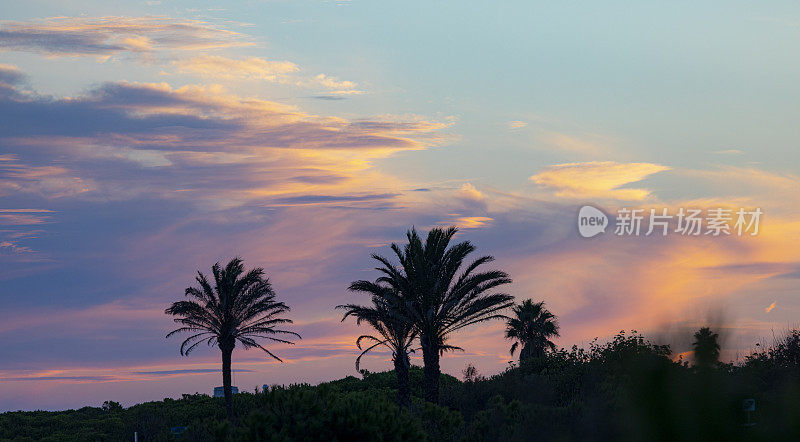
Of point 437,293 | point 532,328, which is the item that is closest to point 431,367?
point 437,293

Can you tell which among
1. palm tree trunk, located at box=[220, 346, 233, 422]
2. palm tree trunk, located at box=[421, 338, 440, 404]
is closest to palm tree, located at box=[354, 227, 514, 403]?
palm tree trunk, located at box=[421, 338, 440, 404]

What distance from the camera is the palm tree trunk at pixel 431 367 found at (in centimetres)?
3719

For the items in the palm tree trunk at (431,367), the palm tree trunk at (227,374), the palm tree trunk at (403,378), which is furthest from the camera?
the palm tree trunk at (227,374)

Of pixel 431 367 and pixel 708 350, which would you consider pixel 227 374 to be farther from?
pixel 708 350

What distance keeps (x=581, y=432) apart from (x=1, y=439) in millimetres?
44449

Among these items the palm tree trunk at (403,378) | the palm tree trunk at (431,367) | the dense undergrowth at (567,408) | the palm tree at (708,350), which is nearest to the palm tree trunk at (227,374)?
the dense undergrowth at (567,408)

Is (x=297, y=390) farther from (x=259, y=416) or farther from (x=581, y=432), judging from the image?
(x=581, y=432)

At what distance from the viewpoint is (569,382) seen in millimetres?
41281

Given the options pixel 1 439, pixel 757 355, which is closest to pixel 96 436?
pixel 1 439

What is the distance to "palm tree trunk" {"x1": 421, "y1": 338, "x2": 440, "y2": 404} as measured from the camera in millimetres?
37188

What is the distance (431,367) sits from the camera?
37219 millimetres

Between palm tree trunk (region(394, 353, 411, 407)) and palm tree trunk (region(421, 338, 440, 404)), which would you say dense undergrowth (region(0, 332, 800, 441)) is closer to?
palm tree trunk (region(394, 353, 411, 407))

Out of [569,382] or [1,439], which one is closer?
[569,382]

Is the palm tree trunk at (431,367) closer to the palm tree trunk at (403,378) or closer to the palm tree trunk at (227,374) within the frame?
the palm tree trunk at (403,378)
